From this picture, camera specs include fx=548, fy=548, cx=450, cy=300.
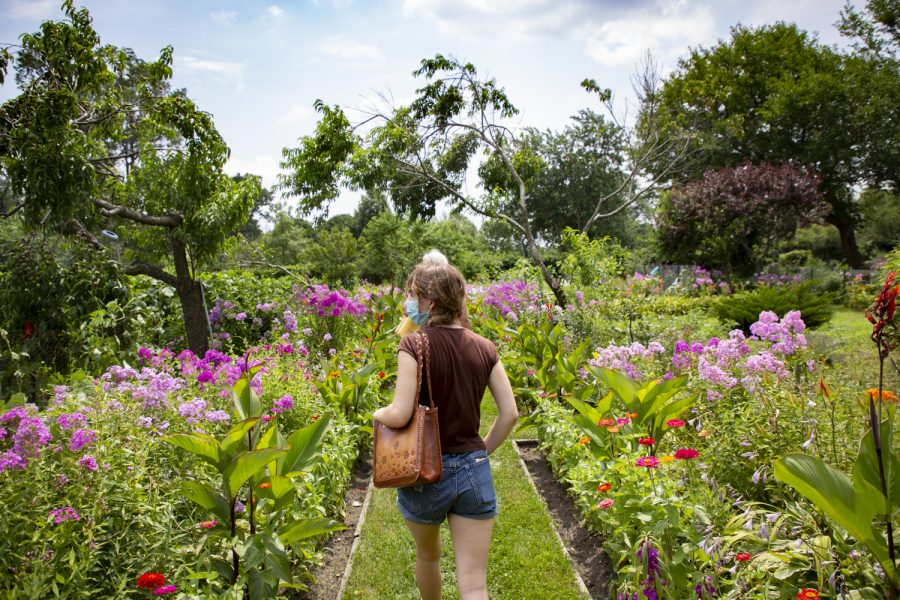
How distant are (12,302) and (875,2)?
25841mm

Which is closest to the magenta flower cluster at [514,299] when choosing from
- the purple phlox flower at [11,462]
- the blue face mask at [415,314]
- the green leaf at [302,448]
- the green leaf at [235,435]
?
the green leaf at [302,448]

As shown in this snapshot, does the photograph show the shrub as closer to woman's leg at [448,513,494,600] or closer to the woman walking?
the woman walking

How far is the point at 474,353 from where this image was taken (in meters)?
2.11

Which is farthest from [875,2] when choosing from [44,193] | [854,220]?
[44,193]

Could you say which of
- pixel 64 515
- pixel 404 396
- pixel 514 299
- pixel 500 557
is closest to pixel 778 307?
pixel 514 299

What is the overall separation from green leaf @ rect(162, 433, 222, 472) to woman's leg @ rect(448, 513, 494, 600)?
1.02 meters

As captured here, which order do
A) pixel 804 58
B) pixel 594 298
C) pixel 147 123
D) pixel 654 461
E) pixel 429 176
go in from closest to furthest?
pixel 654 461 < pixel 147 123 < pixel 594 298 < pixel 429 176 < pixel 804 58

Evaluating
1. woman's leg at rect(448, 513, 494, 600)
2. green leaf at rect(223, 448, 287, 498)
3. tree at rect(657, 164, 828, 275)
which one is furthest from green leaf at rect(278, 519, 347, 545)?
tree at rect(657, 164, 828, 275)

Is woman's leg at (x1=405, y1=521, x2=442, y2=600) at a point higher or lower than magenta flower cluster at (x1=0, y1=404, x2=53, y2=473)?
lower

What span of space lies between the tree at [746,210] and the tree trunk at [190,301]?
11.7 metres

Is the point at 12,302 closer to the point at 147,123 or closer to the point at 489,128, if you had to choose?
the point at 147,123

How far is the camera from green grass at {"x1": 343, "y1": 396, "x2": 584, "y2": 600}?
2.96m

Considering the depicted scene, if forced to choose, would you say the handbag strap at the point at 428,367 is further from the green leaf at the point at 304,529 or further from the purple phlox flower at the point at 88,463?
the purple phlox flower at the point at 88,463

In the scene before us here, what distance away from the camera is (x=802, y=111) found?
2130cm
